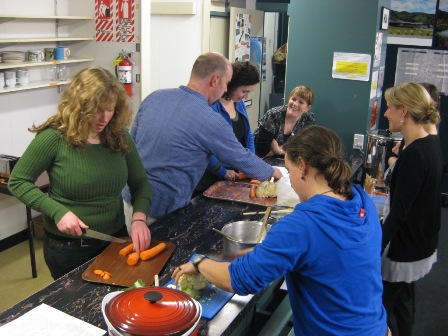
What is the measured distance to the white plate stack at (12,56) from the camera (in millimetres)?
3434

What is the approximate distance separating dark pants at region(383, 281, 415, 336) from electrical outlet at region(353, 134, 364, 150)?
5.50ft

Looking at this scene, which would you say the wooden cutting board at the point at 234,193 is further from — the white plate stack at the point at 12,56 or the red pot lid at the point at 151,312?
the white plate stack at the point at 12,56

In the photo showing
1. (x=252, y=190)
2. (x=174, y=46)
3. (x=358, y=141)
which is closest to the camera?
(x=252, y=190)

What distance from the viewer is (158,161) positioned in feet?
7.45

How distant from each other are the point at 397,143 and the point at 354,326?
2.23 m

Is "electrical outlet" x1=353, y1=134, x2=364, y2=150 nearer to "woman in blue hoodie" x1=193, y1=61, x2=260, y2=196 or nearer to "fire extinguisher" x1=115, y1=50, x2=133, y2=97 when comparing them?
"woman in blue hoodie" x1=193, y1=61, x2=260, y2=196

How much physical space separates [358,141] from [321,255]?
2.82 m

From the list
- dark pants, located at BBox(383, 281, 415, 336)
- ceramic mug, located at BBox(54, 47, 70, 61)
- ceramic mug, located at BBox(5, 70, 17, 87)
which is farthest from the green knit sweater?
ceramic mug, located at BBox(54, 47, 70, 61)

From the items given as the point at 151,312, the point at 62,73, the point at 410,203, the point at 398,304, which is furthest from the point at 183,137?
the point at 62,73

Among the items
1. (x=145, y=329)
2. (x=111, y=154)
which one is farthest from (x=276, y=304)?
(x=145, y=329)

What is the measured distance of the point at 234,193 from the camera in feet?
8.61

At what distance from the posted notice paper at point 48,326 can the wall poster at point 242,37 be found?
3.92m

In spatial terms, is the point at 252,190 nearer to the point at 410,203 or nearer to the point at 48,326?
the point at 410,203

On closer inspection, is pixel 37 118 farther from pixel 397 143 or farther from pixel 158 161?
pixel 397 143
